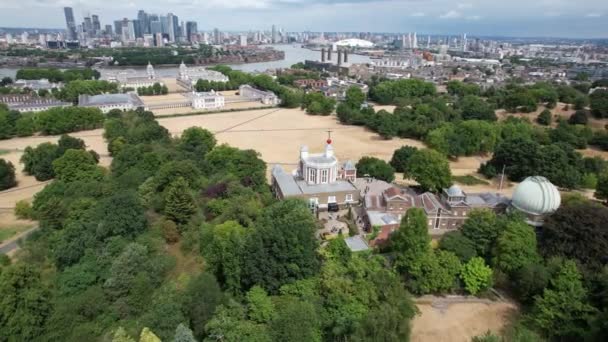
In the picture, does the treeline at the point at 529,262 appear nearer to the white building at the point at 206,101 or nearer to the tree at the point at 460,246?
the tree at the point at 460,246

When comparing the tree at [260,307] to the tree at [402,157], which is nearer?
the tree at [260,307]

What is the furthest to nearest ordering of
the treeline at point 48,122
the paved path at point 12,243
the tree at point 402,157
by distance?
the treeline at point 48,122
the tree at point 402,157
the paved path at point 12,243

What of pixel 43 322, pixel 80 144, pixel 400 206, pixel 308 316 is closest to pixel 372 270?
pixel 308 316

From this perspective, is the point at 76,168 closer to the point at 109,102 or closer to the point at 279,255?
the point at 279,255

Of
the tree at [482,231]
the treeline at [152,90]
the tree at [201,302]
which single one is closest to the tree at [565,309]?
the tree at [482,231]

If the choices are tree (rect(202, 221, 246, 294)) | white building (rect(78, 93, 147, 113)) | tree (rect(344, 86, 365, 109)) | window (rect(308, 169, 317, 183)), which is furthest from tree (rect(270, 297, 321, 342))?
white building (rect(78, 93, 147, 113))

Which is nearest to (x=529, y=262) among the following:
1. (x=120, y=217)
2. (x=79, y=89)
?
(x=120, y=217)

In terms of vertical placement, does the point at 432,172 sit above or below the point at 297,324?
above

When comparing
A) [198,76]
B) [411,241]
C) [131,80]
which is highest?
[198,76]
